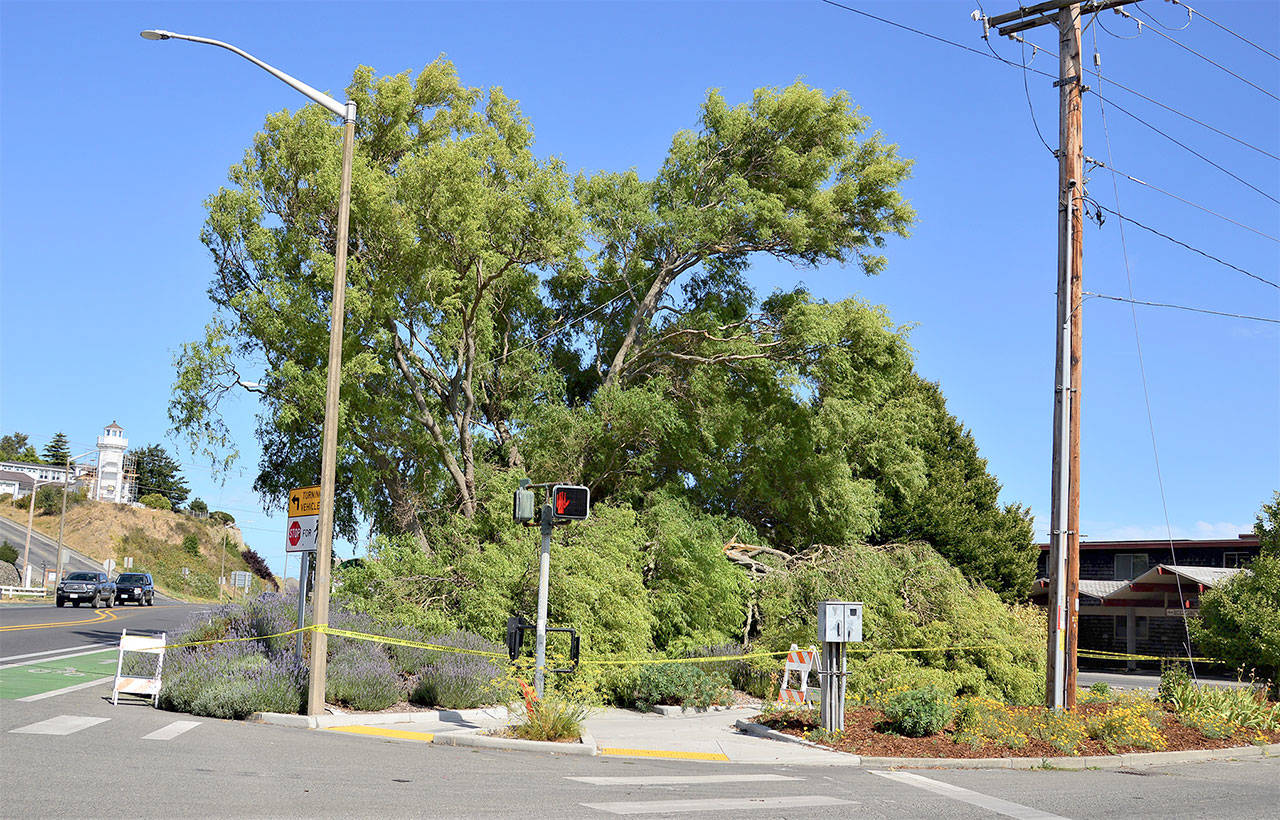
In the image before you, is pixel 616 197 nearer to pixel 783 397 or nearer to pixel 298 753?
pixel 783 397

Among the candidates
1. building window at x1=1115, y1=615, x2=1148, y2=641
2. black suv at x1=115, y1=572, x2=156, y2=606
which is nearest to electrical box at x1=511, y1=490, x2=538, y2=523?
building window at x1=1115, y1=615, x2=1148, y2=641

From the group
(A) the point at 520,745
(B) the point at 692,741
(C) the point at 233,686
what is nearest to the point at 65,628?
(C) the point at 233,686

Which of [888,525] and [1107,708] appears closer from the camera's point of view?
[1107,708]

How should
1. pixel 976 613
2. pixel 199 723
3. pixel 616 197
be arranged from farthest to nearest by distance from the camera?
pixel 616 197, pixel 976 613, pixel 199 723

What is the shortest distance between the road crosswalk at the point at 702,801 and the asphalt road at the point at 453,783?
23mm

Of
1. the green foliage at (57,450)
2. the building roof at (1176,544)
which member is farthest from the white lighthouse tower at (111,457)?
the building roof at (1176,544)

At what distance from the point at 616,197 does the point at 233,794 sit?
21.1 metres

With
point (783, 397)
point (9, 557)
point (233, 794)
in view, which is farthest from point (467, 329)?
point (9, 557)

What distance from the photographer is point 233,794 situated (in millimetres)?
8375

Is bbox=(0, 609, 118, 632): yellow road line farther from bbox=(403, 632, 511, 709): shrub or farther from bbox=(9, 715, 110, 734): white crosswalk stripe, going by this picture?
bbox=(9, 715, 110, 734): white crosswalk stripe

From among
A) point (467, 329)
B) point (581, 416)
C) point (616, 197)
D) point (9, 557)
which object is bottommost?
point (9, 557)

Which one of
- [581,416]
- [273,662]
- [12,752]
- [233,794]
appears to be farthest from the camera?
[581,416]

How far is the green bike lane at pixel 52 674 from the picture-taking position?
15602mm

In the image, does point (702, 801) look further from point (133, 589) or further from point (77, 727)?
point (133, 589)
